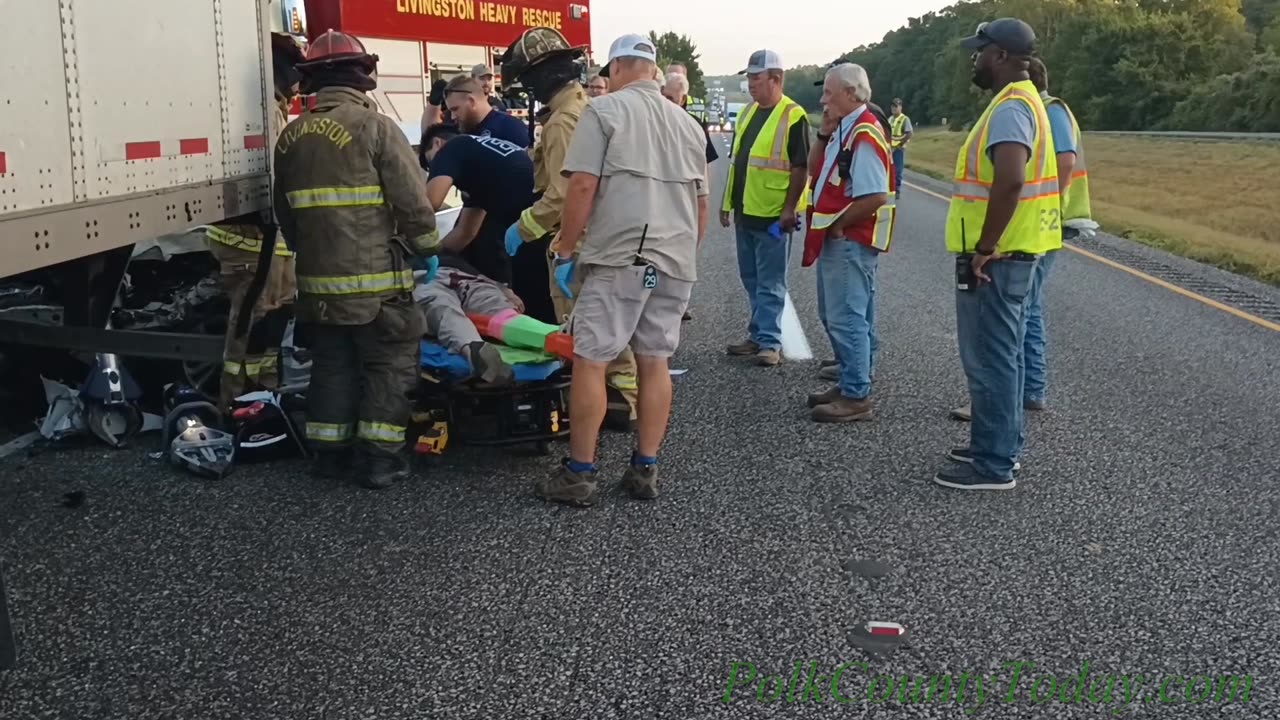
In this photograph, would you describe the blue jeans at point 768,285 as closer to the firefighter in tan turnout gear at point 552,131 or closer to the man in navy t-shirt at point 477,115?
the firefighter in tan turnout gear at point 552,131

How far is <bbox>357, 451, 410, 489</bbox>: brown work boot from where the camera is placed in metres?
4.99

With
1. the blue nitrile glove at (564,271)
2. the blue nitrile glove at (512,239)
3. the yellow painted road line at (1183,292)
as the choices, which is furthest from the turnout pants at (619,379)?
the yellow painted road line at (1183,292)

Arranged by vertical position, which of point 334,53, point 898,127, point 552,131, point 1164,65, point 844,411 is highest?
point 1164,65

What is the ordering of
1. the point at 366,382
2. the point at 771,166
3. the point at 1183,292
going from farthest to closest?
the point at 1183,292
the point at 771,166
the point at 366,382

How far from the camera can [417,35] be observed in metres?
12.4

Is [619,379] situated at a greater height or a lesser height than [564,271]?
lesser

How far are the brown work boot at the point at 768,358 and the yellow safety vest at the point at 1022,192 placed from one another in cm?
239

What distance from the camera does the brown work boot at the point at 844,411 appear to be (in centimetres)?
601

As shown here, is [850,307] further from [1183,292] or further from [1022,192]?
[1183,292]

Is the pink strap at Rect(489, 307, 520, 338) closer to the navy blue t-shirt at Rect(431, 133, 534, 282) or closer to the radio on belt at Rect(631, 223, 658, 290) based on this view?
the navy blue t-shirt at Rect(431, 133, 534, 282)

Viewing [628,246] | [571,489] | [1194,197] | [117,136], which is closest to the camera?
[117,136]

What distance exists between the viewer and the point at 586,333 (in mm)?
4727

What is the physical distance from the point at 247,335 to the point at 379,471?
1.14m

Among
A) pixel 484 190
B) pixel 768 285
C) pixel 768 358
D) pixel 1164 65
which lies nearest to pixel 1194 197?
pixel 768 285
